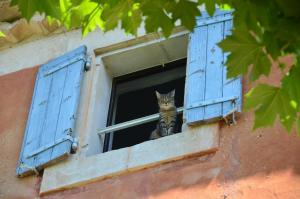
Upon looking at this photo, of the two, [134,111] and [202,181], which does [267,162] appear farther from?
[134,111]

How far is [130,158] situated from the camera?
6527 mm

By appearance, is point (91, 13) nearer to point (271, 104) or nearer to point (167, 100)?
point (271, 104)

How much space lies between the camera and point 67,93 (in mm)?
7379

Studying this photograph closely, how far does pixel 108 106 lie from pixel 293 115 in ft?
14.2

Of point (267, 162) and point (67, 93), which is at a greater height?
point (67, 93)

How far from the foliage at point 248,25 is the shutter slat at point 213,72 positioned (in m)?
2.59

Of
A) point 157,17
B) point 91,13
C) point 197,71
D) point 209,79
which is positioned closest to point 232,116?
point 209,79

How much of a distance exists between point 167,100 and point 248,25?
14.7 ft

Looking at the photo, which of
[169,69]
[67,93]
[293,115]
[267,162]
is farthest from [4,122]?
[293,115]

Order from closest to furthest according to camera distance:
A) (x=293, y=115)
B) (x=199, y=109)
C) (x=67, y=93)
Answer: (x=293, y=115) → (x=199, y=109) → (x=67, y=93)

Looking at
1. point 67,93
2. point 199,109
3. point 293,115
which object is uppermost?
point 67,93

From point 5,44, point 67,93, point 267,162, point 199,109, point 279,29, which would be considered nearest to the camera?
point 279,29

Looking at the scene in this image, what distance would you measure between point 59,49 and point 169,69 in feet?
3.45

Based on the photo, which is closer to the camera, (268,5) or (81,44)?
(268,5)
